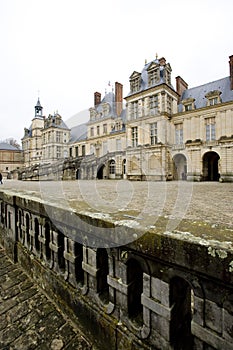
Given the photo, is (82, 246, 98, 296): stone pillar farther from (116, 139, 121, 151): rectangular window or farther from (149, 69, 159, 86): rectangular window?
(116, 139, 121, 151): rectangular window

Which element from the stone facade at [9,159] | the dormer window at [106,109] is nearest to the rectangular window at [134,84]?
the dormer window at [106,109]

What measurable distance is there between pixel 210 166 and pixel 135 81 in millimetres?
11308

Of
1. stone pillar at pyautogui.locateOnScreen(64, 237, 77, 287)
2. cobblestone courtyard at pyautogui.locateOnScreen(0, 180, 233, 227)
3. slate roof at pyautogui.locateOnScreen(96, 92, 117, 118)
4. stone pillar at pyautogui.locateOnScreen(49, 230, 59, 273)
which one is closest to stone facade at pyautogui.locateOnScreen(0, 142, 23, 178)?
slate roof at pyautogui.locateOnScreen(96, 92, 117, 118)

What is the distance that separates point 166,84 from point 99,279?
18276 millimetres

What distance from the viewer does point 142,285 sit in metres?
1.58

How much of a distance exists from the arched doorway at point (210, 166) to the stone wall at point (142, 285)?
52.6 ft

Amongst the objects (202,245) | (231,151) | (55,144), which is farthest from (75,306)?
(55,144)

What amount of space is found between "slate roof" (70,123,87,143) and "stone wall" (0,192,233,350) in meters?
33.3

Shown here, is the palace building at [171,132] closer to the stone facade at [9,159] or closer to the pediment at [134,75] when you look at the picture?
the pediment at [134,75]

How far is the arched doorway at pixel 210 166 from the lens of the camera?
52.4ft

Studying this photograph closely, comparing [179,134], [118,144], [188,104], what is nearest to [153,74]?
[188,104]

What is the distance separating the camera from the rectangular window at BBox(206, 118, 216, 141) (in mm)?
15375

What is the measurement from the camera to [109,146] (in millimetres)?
25594

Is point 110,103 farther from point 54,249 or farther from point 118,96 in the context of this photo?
point 54,249
